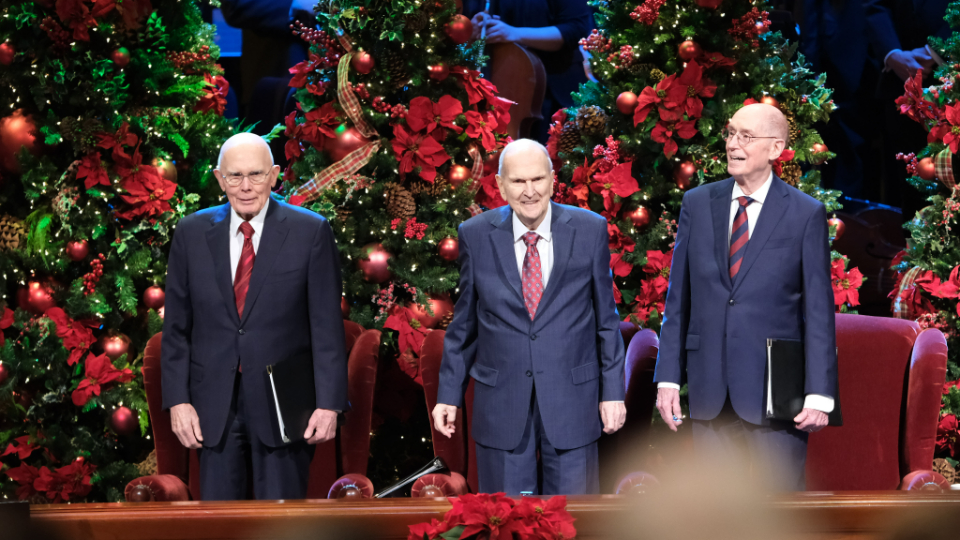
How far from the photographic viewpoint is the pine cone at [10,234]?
403 cm

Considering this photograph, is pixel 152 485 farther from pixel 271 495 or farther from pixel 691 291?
pixel 691 291

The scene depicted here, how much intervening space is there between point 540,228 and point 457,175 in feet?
3.94

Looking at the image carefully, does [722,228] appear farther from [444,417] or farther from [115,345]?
[115,345]

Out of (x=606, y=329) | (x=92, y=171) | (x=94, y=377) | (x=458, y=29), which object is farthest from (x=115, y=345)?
(x=606, y=329)

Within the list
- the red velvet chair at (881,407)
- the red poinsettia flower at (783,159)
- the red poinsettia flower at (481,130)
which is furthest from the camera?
the red poinsettia flower at (481,130)

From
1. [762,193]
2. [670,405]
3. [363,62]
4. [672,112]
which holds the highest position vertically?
[363,62]

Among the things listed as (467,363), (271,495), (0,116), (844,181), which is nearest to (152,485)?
(271,495)

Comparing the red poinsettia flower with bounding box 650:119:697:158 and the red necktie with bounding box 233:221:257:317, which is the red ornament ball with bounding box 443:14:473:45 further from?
the red necktie with bounding box 233:221:257:317

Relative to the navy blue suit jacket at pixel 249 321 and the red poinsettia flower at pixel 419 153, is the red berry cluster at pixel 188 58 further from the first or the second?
the navy blue suit jacket at pixel 249 321

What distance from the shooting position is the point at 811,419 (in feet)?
8.77

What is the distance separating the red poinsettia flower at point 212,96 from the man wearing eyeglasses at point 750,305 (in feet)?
8.37

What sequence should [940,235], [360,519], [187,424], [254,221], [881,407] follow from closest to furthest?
1. [360,519]
2. [187,424]
3. [254,221]
4. [881,407]
5. [940,235]

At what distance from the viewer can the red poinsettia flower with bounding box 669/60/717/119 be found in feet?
12.9

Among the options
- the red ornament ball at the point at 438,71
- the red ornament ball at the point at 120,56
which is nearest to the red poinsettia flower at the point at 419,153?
the red ornament ball at the point at 438,71
